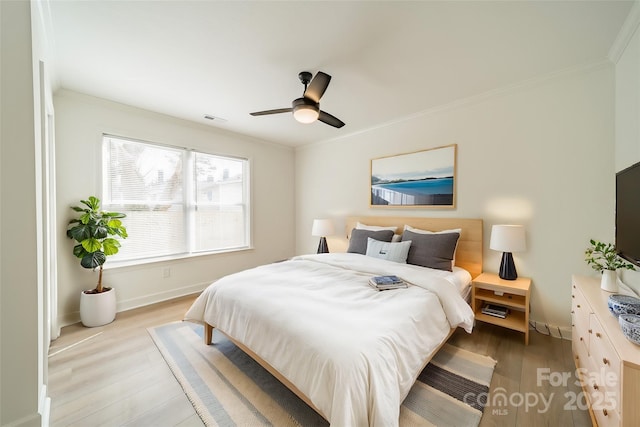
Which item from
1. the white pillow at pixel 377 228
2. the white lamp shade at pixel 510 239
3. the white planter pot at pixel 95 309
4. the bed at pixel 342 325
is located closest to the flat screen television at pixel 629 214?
the white lamp shade at pixel 510 239

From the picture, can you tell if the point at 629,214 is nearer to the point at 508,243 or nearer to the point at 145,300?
the point at 508,243

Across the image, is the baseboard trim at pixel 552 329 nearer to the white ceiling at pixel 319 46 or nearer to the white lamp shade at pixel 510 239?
the white lamp shade at pixel 510 239

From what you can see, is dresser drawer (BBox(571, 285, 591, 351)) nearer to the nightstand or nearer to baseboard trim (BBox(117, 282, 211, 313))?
the nightstand

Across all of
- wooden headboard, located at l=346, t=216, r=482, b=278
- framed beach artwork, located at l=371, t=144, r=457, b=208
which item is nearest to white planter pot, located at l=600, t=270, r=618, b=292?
wooden headboard, located at l=346, t=216, r=482, b=278

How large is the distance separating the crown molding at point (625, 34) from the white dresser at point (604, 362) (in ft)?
5.94

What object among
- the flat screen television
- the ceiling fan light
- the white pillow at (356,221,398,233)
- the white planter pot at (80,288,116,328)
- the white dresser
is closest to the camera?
the white dresser

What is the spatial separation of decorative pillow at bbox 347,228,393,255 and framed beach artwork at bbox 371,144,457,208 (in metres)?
0.55

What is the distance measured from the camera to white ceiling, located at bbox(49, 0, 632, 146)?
156 cm

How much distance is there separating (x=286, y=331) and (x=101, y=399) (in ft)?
4.55

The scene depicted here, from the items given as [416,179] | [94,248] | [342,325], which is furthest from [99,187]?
[416,179]

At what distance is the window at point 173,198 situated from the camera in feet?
9.95

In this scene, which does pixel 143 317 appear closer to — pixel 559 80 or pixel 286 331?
pixel 286 331

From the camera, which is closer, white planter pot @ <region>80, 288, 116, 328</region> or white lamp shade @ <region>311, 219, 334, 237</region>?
white planter pot @ <region>80, 288, 116, 328</region>

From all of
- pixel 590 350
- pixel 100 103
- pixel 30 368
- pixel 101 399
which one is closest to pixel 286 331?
pixel 30 368
